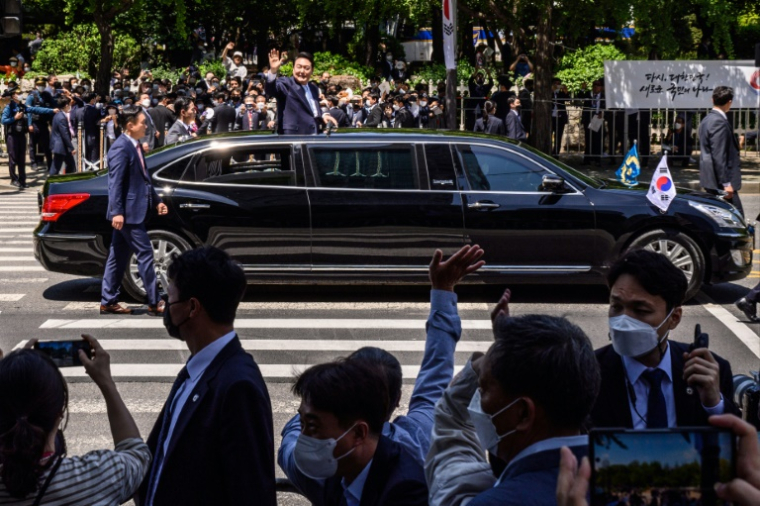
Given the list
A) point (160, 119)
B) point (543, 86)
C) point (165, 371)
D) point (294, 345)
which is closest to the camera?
point (165, 371)

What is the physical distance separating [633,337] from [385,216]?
261 inches

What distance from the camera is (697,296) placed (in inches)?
434

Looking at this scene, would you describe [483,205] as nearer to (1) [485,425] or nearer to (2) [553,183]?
(2) [553,183]

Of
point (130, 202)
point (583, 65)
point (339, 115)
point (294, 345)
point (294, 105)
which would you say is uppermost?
point (583, 65)

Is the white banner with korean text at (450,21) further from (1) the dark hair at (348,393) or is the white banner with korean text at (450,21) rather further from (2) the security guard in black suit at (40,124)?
(1) the dark hair at (348,393)

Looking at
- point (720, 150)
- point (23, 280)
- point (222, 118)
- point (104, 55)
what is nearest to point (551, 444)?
point (720, 150)

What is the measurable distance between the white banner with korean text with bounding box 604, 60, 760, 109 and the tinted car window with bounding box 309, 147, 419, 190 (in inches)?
483

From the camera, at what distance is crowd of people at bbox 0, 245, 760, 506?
2.54 meters

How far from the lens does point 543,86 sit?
69.1ft

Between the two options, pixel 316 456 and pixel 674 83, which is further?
pixel 674 83

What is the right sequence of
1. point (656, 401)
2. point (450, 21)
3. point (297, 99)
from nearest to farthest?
point (656, 401), point (297, 99), point (450, 21)

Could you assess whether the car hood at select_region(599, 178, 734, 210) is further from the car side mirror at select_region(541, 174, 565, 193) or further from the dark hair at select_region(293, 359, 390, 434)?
the dark hair at select_region(293, 359, 390, 434)

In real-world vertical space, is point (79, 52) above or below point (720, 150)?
above

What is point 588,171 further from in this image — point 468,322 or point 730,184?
point 468,322
